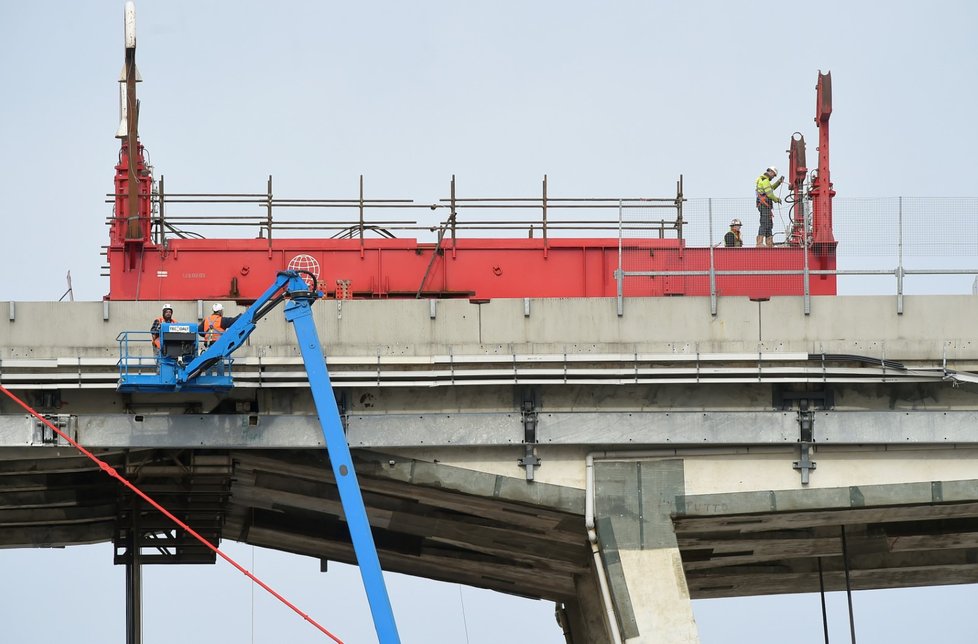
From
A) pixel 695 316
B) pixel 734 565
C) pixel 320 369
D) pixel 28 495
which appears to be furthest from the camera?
pixel 734 565

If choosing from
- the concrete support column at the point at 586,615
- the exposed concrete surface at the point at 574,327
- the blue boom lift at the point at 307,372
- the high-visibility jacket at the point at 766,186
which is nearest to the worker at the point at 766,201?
the high-visibility jacket at the point at 766,186

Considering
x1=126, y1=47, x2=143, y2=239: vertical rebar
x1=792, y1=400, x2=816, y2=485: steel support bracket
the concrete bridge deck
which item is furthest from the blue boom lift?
x1=792, y1=400, x2=816, y2=485: steel support bracket

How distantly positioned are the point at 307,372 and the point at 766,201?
1143cm

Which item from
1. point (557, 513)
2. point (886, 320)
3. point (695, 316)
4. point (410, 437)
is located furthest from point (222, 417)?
point (886, 320)

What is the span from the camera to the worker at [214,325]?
90.0ft

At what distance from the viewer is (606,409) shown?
2866 centimetres

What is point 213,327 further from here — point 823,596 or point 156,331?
point 823,596

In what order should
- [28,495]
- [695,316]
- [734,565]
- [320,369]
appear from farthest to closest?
[734,565]
[28,495]
[695,316]
[320,369]

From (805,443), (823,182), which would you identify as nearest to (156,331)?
(805,443)

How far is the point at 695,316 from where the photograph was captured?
28.5 m

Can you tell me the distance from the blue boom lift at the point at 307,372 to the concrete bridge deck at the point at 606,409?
44.7 inches

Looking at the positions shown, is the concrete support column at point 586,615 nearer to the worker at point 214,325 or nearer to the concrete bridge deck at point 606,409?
the concrete bridge deck at point 606,409

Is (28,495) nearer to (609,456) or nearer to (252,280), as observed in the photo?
(252,280)

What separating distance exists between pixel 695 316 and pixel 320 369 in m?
6.58
